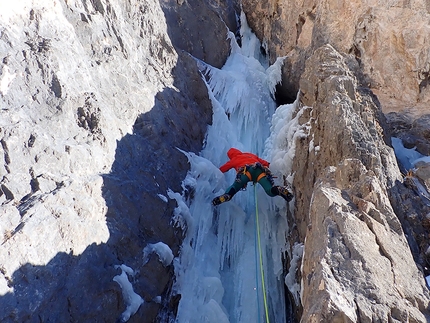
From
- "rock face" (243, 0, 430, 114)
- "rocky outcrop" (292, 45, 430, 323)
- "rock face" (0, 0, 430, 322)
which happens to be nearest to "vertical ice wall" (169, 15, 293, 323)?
"rock face" (0, 0, 430, 322)

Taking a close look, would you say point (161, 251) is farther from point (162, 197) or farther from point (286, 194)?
point (286, 194)

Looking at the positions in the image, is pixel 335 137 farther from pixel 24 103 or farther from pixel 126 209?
pixel 24 103

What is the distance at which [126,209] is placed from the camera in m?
4.37

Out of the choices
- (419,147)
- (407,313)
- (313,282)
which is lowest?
(407,313)

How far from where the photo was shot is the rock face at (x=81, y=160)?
3309 mm

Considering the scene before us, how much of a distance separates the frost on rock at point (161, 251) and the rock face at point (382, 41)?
3925 millimetres

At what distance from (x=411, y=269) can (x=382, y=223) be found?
1.30 feet

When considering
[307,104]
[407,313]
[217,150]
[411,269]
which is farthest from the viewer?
[217,150]

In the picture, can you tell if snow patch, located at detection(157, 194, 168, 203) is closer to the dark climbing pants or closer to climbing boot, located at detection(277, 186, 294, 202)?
the dark climbing pants

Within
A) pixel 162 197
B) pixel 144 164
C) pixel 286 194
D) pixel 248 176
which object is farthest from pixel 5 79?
pixel 286 194

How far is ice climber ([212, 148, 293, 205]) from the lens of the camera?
552 cm

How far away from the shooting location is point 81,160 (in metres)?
4.05

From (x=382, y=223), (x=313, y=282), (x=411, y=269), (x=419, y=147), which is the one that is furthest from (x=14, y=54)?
(x=419, y=147)

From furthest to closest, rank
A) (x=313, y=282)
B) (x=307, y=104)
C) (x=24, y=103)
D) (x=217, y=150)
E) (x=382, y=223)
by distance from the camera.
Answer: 1. (x=217, y=150)
2. (x=307, y=104)
3. (x=24, y=103)
4. (x=382, y=223)
5. (x=313, y=282)
